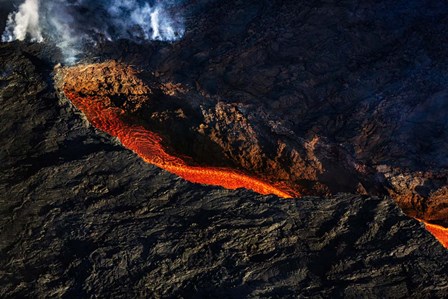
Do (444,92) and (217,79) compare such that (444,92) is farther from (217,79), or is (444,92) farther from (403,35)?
(217,79)

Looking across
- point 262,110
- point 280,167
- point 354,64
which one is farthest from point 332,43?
point 280,167

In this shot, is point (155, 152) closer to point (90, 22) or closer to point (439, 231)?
point (90, 22)

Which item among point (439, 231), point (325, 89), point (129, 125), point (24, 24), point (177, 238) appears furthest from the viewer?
point (24, 24)

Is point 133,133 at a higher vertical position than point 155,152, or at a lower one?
higher

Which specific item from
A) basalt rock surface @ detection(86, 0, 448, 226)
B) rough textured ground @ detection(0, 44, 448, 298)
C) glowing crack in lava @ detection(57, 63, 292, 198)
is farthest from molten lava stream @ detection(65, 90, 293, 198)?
rough textured ground @ detection(0, 44, 448, 298)

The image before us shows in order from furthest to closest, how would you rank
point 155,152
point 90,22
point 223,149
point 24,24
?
point 90,22 < point 24,24 < point 223,149 < point 155,152

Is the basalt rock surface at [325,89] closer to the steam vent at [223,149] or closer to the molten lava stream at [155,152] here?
the steam vent at [223,149]

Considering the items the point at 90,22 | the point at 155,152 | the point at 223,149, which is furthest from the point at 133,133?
the point at 90,22

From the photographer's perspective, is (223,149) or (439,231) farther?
(223,149)
